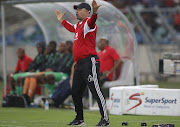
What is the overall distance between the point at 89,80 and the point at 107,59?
15.9 ft

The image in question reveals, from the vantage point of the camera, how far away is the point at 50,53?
47.7ft

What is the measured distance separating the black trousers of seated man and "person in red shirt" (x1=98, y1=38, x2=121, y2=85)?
441 cm

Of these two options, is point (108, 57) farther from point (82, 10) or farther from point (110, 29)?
point (82, 10)

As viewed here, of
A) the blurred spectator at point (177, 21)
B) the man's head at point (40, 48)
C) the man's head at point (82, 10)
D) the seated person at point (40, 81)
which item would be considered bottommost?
the seated person at point (40, 81)

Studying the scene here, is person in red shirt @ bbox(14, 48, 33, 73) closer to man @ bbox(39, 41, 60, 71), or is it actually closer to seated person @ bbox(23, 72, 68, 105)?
man @ bbox(39, 41, 60, 71)

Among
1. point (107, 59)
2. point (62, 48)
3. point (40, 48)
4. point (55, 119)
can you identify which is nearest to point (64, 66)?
point (62, 48)

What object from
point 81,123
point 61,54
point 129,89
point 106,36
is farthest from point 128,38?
point 81,123

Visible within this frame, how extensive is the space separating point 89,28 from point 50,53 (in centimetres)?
642

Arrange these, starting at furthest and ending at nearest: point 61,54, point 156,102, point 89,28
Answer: point 61,54
point 156,102
point 89,28

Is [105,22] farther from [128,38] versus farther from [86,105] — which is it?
[86,105]

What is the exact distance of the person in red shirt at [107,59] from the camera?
42.6ft

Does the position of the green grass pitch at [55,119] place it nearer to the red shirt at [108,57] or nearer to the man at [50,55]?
the red shirt at [108,57]

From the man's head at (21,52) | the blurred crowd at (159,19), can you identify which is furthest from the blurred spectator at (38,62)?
the blurred crowd at (159,19)

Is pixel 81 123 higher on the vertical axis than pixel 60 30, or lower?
lower
